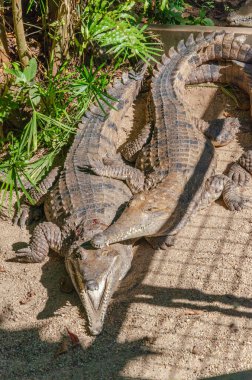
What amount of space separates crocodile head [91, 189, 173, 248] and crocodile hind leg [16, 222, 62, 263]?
0.53m

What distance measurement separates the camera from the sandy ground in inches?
115

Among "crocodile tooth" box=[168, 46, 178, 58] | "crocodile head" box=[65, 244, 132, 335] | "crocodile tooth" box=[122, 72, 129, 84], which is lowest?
"crocodile head" box=[65, 244, 132, 335]

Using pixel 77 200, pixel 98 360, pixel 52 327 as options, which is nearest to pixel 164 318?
pixel 98 360

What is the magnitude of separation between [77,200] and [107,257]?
74 cm

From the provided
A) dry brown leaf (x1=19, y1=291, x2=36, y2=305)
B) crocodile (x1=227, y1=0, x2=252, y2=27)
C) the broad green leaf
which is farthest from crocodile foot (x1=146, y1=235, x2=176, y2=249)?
crocodile (x1=227, y1=0, x2=252, y2=27)

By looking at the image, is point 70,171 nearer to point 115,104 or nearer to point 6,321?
point 115,104

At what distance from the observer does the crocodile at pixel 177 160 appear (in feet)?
12.9

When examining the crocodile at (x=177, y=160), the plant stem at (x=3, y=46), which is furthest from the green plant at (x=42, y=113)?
the crocodile at (x=177, y=160)

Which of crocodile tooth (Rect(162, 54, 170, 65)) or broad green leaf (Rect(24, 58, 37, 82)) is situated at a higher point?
broad green leaf (Rect(24, 58, 37, 82))

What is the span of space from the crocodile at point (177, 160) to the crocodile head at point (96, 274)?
102mm

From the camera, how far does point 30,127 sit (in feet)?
14.6

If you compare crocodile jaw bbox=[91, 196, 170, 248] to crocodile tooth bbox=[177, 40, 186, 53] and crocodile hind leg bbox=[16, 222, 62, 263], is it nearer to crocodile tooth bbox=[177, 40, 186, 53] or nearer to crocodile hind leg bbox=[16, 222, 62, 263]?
crocodile hind leg bbox=[16, 222, 62, 263]

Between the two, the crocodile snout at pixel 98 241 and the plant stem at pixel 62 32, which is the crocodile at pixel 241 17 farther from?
the crocodile snout at pixel 98 241

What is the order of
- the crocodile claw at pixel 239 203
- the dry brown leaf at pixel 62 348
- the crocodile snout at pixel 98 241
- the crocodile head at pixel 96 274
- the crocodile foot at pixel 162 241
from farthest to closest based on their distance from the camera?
1. the crocodile claw at pixel 239 203
2. the crocodile foot at pixel 162 241
3. the crocodile snout at pixel 98 241
4. the crocodile head at pixel 96 274
5. the dry brown leaf at pixel 62 348
